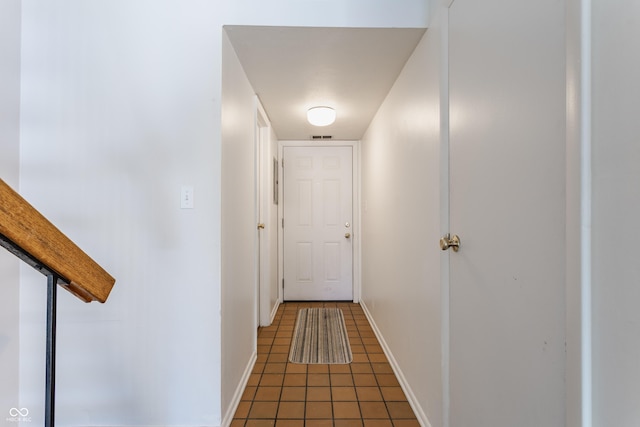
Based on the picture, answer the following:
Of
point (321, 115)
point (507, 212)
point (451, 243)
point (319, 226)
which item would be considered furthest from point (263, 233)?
point (507, 212)

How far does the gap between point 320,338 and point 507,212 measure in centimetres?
211

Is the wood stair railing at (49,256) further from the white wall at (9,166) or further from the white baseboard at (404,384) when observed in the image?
the white baseboard at (404,384)

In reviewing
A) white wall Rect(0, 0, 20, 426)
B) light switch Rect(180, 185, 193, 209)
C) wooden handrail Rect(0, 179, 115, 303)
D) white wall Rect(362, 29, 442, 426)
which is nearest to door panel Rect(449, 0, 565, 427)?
white wall Rect(362, 29, 442, 426)

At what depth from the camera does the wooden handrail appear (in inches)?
18.8

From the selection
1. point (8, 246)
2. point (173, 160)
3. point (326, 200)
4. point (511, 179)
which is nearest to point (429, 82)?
point (511, 179)

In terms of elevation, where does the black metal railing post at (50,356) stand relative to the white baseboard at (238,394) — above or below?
above

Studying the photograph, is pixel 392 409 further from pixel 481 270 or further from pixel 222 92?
pixel 222 92

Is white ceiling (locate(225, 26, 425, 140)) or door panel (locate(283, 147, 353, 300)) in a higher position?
white ceiling (locate(225, 26, 425, 140))

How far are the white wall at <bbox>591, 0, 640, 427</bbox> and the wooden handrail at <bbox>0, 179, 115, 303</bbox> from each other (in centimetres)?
Result: 99

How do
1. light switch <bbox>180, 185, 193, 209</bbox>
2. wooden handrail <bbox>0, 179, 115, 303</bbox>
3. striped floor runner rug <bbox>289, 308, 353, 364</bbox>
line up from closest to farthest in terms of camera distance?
wooden handrail <bbox>0, 179, 115, 303</bbox>
light switch <bbox>180, 185, 193, 209</bbox>
striped floor runner rug <bbox>289, 308, 353, 364</bbox>

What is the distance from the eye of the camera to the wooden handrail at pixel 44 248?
48 centimetres

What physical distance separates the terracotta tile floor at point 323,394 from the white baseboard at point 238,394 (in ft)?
0.09

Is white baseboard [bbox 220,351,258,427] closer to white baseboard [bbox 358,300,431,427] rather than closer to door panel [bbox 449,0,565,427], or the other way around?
white baseboard [bbox 358,300,431,427]

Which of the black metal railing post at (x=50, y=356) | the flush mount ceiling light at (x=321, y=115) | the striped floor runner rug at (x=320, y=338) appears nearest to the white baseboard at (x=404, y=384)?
the striped floor runner rug at (x=320, y=338)
